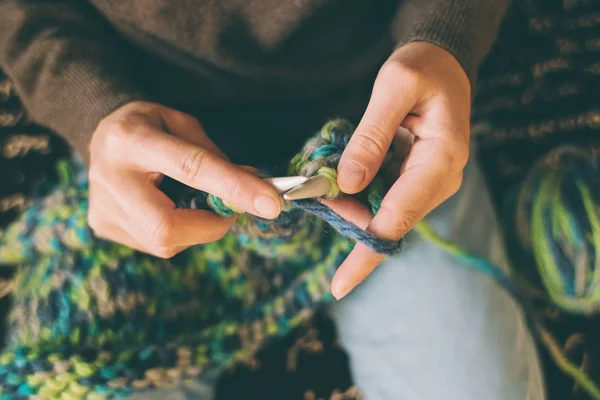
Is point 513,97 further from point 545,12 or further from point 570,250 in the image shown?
point 570,250

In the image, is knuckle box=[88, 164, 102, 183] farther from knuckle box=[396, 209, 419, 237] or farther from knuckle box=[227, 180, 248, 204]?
knuckle box=[396, 209, 419, 237]

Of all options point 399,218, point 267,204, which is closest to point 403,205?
point 399,218

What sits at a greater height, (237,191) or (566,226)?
(237,191)

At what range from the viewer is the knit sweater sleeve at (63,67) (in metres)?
0.56

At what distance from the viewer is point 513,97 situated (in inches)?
34.7

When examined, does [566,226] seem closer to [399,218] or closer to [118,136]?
[399,218]

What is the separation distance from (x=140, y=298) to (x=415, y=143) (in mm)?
387

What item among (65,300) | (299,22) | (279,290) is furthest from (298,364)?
(299,22)

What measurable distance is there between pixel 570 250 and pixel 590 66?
315 millimetres

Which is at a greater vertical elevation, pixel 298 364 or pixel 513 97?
pixel 513 97

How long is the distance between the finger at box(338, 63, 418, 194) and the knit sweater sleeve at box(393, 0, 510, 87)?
0.29ft

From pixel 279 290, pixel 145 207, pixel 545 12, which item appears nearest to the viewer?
pixel 145 207

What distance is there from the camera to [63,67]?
1.89ft

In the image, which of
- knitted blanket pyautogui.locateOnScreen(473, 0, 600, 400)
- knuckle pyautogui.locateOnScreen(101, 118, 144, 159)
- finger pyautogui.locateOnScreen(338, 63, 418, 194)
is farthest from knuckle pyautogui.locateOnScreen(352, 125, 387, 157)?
knitted blanket pyautogui.locateOnScreen(473, 0, 600, 400)
